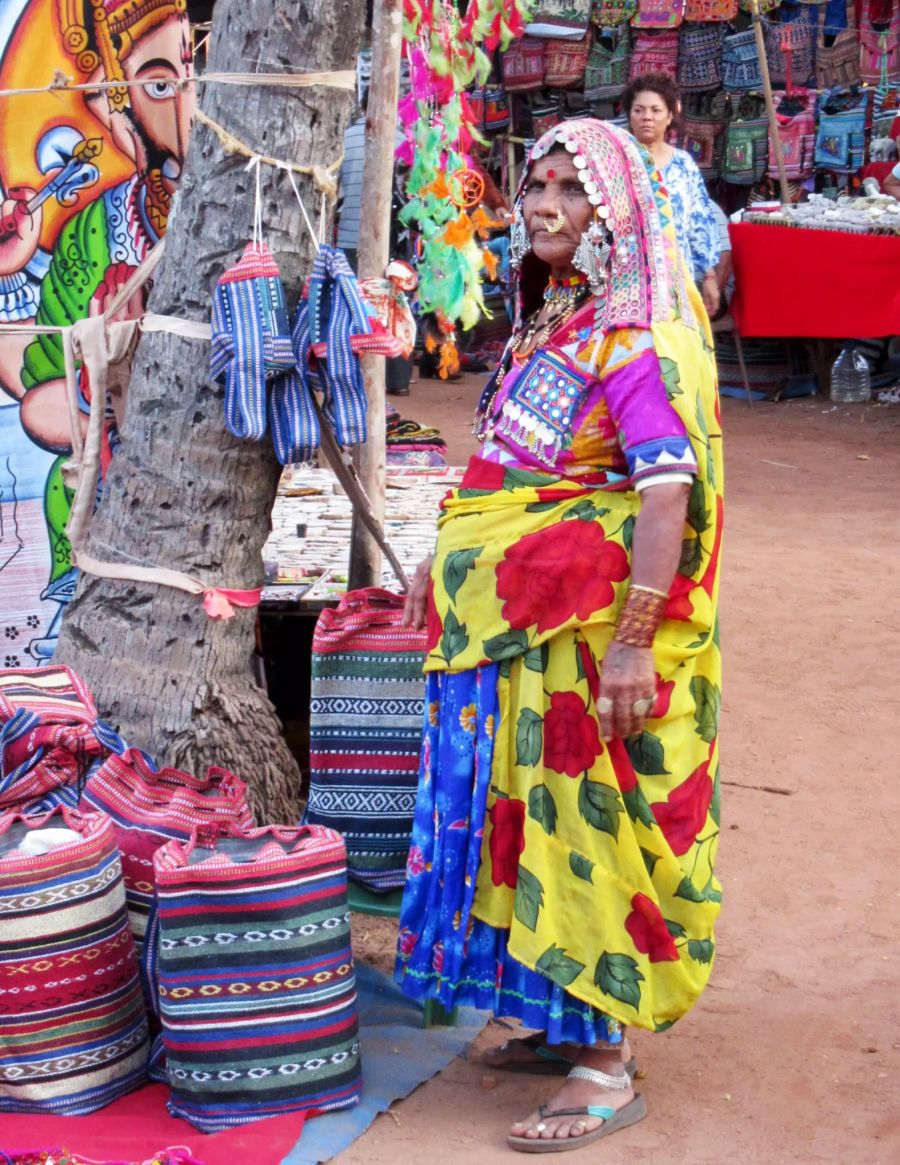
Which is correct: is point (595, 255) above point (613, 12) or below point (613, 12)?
below

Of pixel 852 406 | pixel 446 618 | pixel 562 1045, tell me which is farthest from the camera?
pixel 852 406

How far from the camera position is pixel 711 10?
12.4 metres

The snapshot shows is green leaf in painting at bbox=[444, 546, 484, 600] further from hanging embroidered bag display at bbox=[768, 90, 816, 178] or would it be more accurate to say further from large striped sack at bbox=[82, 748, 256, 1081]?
hanging embroidered bag display at bbox=[768, 90, 816, 178]

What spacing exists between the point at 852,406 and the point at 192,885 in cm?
920

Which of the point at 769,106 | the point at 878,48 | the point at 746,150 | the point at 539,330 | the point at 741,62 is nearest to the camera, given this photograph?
the point at 539,330

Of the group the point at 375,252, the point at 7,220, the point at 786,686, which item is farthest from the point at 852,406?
the point at 7,220

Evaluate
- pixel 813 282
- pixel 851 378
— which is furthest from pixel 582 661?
pixel 851 378

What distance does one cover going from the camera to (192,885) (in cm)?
276

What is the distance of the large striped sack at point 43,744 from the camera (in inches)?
128

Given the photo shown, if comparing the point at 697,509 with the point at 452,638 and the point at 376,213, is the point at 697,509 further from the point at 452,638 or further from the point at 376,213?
the point at 376,213

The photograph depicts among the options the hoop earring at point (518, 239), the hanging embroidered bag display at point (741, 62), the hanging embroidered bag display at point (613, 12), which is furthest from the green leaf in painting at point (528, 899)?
the hanging embroidered bag display at point (613, 12)

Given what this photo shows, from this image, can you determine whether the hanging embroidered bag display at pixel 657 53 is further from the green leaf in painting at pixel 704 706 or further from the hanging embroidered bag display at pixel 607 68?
the green leaf in painting at pixel 704 706

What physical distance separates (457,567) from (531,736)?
0.35 metres

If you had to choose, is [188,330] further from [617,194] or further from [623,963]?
[623,963]
